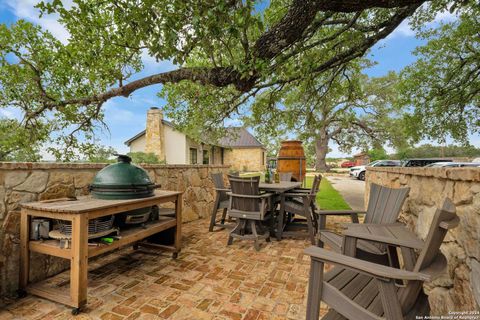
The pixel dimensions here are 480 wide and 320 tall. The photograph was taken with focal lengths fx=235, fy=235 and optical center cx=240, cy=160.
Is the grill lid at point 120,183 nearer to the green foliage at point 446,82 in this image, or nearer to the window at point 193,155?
the green foliage at point 446,82

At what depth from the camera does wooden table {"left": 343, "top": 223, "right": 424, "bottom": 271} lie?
158 cm

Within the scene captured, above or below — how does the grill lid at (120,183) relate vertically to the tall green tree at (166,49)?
below

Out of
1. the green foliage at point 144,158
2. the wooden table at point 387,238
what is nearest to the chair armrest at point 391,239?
the wooden table at point 387,238

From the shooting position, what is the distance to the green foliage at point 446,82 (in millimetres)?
6277

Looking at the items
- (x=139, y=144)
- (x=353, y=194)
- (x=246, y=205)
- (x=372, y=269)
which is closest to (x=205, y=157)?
(x=139, y=144)

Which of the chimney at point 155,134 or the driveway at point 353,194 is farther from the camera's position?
the chimney at point 155,134

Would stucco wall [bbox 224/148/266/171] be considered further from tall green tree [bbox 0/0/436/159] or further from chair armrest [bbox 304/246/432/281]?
chair armrest [bbox 304/246/432/281]

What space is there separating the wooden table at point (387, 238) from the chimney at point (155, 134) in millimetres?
14543

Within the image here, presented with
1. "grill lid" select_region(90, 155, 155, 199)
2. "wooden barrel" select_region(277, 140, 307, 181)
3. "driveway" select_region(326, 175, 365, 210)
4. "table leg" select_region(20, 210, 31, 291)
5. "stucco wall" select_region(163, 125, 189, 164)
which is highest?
"stucco wall" select_region(163, 125, 189, 164)

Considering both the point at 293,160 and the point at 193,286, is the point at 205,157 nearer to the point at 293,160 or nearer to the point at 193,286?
the point at 293,160

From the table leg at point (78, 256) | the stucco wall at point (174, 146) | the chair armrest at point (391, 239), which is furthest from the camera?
the stucco wall at point (174, 146)

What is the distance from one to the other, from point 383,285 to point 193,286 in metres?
1.93

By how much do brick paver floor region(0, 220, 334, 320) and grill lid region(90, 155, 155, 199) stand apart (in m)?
0.94

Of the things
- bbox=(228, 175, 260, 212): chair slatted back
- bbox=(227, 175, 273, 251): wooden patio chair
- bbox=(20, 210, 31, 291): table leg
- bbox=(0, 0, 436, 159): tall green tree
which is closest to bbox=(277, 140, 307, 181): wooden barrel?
bbox=(0, 0, 436, 159): tall green tree
